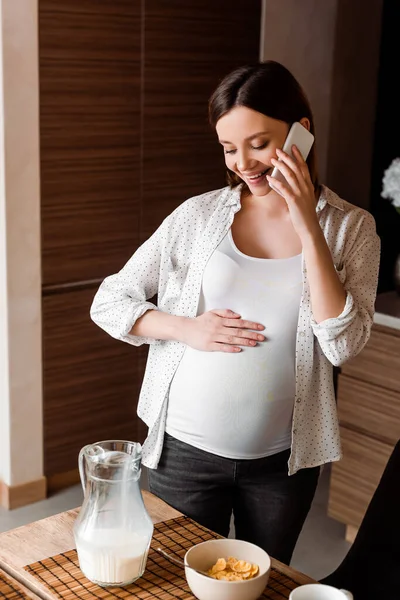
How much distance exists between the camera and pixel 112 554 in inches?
53.1

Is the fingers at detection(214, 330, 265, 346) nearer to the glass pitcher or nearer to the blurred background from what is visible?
the glass pitcher

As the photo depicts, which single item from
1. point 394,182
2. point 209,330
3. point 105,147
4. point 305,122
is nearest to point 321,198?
point 305,122

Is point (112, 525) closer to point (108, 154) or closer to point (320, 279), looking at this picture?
point (320, 279)

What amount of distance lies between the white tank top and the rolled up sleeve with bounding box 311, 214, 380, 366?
82 mm

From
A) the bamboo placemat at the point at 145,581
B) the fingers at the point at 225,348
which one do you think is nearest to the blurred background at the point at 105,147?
the fingers at the point at 225,348

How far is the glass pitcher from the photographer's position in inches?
53.2

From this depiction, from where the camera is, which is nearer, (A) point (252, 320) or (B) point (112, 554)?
(B) point (112, 554)

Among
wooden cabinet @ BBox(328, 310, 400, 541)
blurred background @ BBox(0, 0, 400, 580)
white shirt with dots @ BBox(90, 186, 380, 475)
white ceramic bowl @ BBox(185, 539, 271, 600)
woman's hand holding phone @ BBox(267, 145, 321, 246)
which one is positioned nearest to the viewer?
white ceramic bowl @ BBox(185, 539, 271, 600)

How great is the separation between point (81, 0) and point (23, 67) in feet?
1.07

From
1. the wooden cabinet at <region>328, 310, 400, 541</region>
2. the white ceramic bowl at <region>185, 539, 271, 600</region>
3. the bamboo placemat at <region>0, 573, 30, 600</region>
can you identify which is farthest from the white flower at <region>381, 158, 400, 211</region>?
the bamboo placemat at <region>0, 573, 30, 600</region>

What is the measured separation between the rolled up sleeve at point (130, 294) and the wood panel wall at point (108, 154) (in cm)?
136

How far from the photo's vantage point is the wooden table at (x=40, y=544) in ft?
4.60

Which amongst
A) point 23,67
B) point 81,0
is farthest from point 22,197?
point 81,0

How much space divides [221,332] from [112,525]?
0.47m
